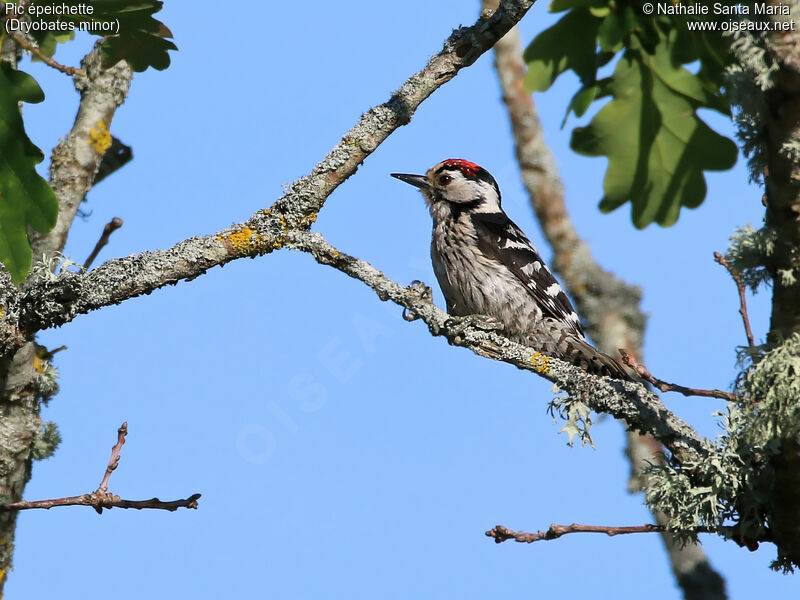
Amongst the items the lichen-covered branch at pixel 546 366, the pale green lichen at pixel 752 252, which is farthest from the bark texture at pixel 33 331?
the pale green lichen at pixel 752 252

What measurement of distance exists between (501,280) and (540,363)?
1675 mm

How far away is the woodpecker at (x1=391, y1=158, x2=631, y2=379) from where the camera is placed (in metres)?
4.68

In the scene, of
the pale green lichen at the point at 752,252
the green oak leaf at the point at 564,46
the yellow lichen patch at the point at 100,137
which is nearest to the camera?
the pale green lichen at the point at 752,252

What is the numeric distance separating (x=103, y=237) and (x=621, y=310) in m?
3.23

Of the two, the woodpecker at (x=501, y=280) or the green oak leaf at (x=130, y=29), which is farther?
the woodpecker at (x=501, y=280)

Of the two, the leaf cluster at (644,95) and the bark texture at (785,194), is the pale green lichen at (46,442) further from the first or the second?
the bark texture at (785,194)

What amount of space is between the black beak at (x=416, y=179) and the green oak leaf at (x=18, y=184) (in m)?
2.90

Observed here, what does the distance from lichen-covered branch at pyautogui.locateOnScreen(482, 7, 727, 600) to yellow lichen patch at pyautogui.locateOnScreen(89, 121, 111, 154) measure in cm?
222

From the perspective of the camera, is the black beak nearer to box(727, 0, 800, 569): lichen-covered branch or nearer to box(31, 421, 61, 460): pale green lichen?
box(31, 421, 61, 460): pale green lichen

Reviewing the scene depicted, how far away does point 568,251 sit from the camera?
5691mm

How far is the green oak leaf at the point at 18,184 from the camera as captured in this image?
2695 mm

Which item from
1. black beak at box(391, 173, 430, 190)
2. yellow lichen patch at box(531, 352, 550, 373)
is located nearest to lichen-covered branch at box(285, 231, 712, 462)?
yellow lichen patch at box(531, 352, 550, 373)

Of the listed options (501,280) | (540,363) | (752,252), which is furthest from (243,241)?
(501,280)

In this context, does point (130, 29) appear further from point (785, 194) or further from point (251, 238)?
point (785, 194)
